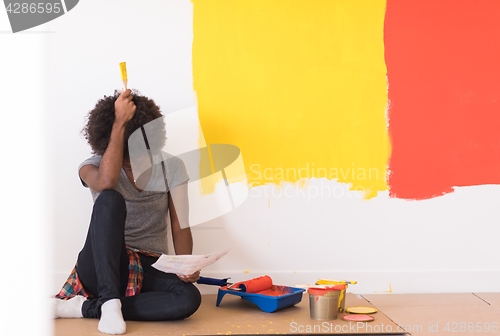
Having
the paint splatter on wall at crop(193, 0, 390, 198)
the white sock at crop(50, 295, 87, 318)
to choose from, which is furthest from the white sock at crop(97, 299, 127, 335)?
the paint splatter on wall at crop(193, 0, 390, 198)

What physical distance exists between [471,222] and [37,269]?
1686mm

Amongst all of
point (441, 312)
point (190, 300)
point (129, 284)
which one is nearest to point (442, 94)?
point (441, 312)

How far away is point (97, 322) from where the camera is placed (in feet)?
4.25

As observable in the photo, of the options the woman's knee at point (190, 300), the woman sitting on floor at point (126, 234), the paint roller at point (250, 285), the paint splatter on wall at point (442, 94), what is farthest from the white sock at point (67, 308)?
the paint splatter on wall at point (442, 94)

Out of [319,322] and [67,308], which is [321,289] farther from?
[67,308]

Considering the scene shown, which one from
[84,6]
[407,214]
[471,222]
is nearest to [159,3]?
[84,6]

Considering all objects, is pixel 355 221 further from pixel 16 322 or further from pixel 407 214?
pixel 16 322

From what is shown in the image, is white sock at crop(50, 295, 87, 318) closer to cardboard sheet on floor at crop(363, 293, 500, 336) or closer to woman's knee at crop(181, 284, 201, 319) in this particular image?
woman's knee at crop(181, 284, 201, 319)

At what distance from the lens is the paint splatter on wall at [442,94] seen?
183 cm

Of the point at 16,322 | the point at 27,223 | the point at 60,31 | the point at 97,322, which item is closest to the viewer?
the point at 16,322

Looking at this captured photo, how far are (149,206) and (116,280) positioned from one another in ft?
1.06

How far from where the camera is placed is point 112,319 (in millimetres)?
1184

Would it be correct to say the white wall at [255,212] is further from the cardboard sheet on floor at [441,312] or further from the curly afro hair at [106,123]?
the curly afro hair at [106,123]

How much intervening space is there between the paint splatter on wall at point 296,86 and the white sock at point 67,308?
2.59 feet
